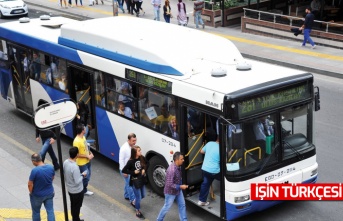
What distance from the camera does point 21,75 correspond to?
1609 cm

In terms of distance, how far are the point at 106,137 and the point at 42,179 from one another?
3.44 metres

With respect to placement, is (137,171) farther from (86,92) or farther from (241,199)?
(86,92)

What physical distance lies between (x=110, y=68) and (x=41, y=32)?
3.91 m

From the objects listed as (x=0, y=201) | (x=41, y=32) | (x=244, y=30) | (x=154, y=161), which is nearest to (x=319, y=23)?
(x=244, y=30)

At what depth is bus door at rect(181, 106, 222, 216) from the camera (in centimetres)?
1040

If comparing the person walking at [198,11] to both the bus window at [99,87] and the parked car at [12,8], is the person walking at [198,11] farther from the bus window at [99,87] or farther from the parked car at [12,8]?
the bus window at [99,87]

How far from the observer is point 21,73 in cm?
1606

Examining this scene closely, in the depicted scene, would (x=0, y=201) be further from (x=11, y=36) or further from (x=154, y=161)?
(x=11, y=36)

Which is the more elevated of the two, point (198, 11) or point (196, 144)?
point (196, 144)

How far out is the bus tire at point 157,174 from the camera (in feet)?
36.8

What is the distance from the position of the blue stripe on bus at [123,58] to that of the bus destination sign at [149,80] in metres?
0.14

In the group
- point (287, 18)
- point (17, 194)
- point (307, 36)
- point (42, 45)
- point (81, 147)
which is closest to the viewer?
point (81, 147)

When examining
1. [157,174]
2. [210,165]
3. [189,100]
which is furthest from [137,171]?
[189,100]

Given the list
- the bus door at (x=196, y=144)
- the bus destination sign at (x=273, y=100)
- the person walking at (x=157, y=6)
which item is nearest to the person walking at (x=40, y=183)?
Answer: the bus door at (x=196, y=144)
